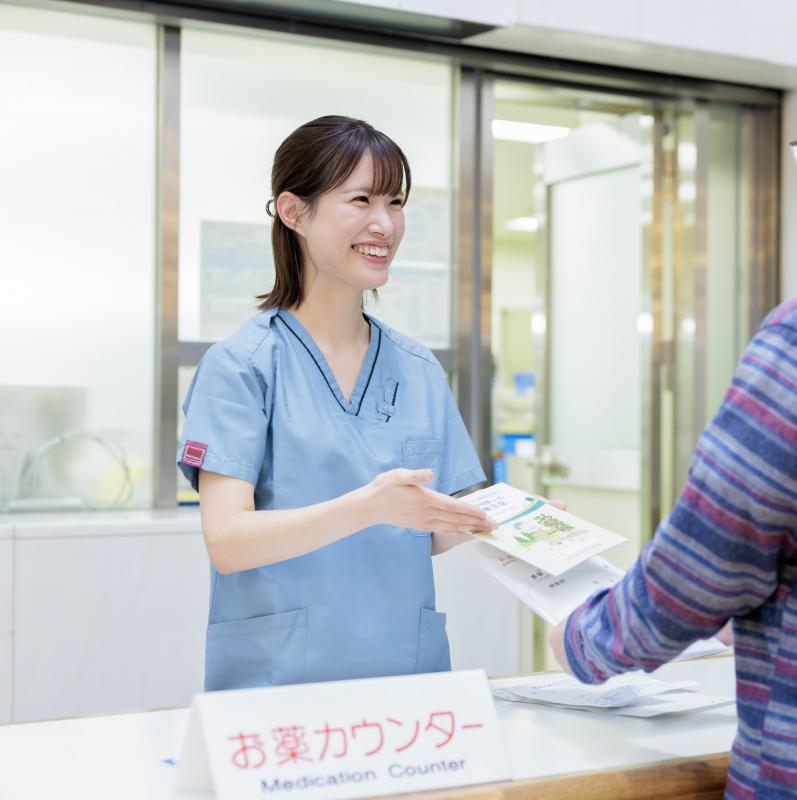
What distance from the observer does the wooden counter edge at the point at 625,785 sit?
1.12 metres

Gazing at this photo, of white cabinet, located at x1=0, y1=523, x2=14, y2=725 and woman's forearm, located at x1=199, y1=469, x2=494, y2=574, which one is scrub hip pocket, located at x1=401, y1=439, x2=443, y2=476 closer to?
woman's forearm, located at x1=199, y1=469, x2=494, y2=574

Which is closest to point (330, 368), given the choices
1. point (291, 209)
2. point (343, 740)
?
point (291, 209)

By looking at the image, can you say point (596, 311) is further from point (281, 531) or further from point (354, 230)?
point (281, 531)

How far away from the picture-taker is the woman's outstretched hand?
1398 millimetres

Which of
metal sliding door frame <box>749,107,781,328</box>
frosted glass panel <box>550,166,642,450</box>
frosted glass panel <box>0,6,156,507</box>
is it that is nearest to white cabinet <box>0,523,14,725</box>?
frosted glass panel <box>0,6,156,507</box>

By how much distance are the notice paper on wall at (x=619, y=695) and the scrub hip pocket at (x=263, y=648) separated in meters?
0.29

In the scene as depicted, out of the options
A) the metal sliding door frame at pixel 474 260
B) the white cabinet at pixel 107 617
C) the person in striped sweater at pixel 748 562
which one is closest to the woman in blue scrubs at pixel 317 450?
the person in striped sweater at pixel 748 562

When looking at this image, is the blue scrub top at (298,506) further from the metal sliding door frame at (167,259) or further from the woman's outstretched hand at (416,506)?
the metal sliding door frame at (167,259)

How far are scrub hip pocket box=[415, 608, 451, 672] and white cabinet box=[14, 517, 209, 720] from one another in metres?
1.28

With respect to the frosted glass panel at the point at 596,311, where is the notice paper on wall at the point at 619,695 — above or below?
below

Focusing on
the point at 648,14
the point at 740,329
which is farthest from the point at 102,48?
the point at 740,329

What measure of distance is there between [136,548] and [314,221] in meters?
1.41

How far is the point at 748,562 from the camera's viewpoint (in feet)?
3.08

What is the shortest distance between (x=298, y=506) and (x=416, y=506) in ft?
0.79
